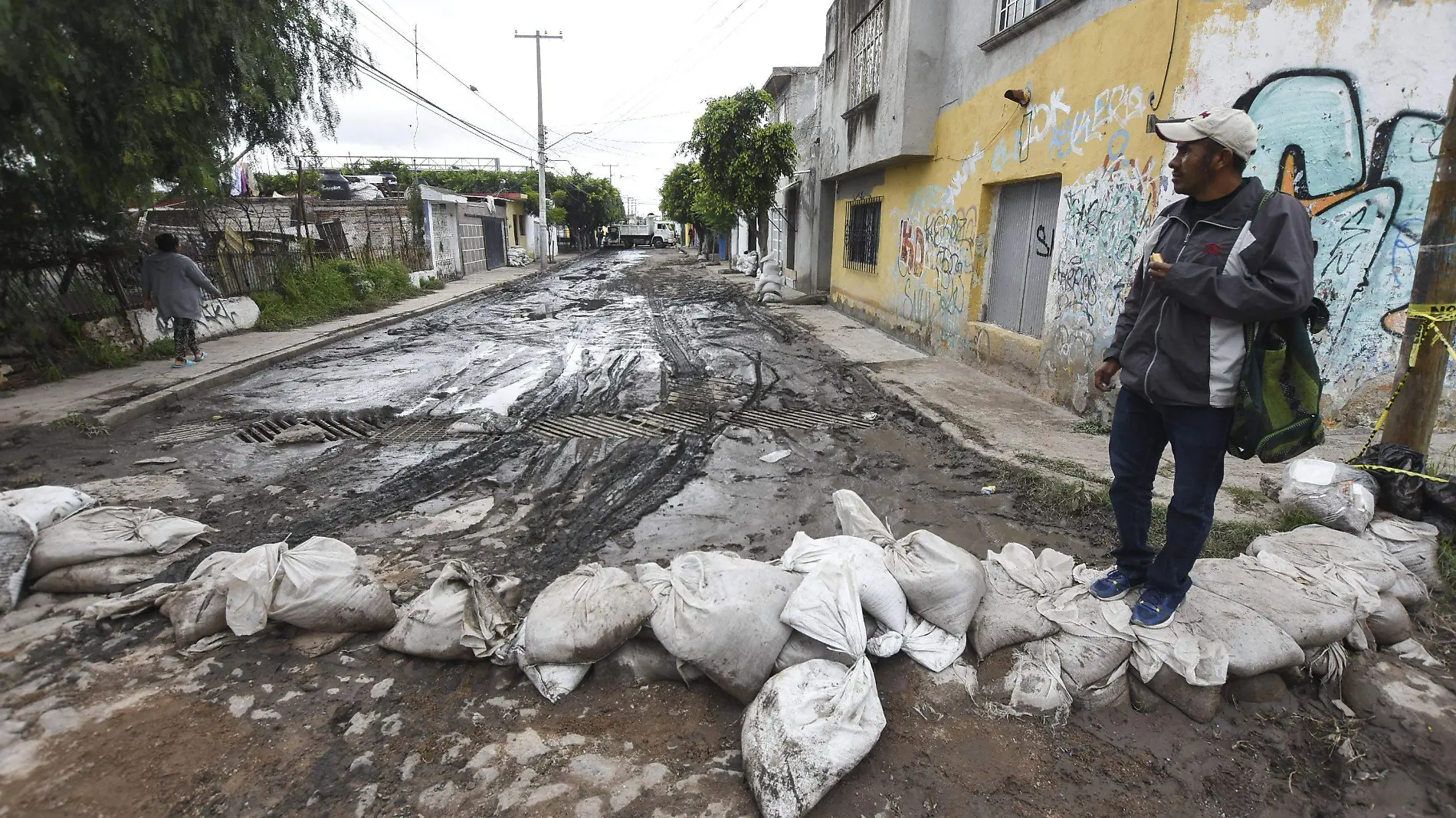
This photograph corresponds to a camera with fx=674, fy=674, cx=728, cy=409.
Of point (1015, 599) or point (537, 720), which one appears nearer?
point (537, 720)

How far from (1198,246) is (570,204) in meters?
47.6

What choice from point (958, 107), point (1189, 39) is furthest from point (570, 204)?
point (1189, 39)

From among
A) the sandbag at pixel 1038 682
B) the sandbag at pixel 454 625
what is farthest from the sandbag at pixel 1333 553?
the sandbag at pixel 454 625

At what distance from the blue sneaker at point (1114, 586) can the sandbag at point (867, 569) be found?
2.39ft

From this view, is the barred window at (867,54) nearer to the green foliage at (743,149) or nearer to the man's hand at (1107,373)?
the green foliage at (743,149)

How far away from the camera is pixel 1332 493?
297 cm

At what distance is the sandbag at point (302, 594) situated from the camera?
8.14ft

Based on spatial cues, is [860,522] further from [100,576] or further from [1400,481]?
[100,576]

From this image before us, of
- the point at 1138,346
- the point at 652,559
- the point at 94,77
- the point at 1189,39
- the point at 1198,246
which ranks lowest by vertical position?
the point at 652,559

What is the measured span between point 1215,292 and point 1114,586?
1.14 metres

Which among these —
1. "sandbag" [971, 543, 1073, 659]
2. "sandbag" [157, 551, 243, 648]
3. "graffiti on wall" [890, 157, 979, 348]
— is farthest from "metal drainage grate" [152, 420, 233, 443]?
"graffiti on wall" [890, 157, 979, 348]

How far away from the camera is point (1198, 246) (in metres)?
2.14

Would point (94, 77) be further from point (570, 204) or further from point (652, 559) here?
point (570, 204)

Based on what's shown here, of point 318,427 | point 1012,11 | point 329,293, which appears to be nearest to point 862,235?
point 1012,11
